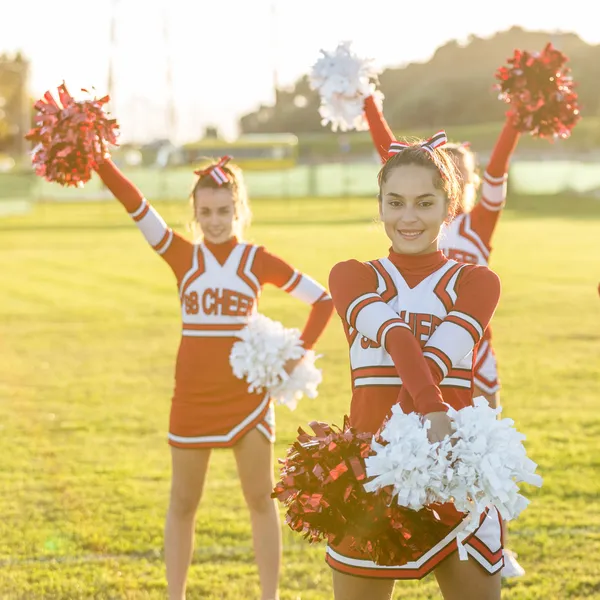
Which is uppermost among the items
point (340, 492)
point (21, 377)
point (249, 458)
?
point (340, 492)

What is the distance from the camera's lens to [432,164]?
2867 millimetres

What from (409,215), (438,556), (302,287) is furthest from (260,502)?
(409,215)

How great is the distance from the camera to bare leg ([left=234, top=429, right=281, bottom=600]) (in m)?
4.34

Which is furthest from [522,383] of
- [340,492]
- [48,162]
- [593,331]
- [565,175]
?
[565,175]

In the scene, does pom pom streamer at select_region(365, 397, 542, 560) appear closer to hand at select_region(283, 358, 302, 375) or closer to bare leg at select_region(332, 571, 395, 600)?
bare leg at select_region(332, 571, 395, 600)

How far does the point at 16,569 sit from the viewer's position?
496 centimetres

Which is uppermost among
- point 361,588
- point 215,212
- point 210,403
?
point 215,212

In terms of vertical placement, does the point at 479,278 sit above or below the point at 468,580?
above

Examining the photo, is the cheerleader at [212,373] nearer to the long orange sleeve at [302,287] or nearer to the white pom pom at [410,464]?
the long orange sleeve at [302,287]

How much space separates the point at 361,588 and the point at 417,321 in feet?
2.34

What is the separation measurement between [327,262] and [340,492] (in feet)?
58.4

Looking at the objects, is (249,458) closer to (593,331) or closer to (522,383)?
(522,383)

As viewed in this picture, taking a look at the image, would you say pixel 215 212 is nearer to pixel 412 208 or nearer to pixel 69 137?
pixel 69 137

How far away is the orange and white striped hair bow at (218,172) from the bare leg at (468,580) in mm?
2132
